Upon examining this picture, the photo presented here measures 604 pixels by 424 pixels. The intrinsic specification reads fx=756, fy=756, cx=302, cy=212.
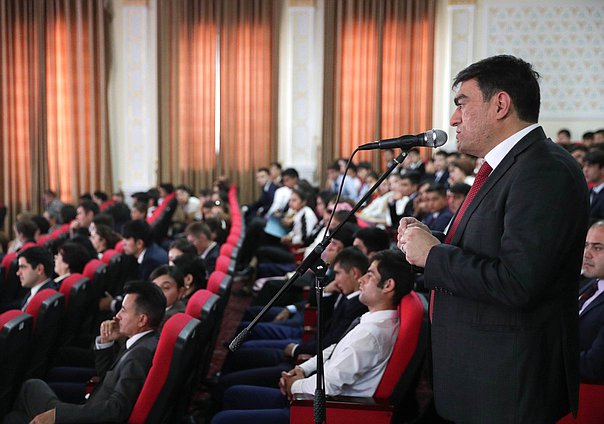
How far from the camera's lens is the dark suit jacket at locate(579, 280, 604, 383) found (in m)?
2.54

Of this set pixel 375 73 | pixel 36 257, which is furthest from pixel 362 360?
pixel 375 73

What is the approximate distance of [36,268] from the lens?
4.28 m

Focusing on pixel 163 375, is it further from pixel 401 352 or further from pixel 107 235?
pixel 107 235

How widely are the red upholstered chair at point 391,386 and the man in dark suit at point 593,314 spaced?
0.54 metres

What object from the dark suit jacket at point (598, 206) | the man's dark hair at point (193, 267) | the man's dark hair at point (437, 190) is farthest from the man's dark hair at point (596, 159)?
the man's dark hair at point (193, 267)

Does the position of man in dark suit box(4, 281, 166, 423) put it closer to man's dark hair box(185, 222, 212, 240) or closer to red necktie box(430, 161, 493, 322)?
red necktie box(430, 161, 493, 322)

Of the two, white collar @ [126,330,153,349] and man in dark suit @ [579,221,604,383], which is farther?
white collar @ [126,330,153,349]

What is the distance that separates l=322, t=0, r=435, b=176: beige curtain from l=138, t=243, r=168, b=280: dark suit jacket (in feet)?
20.0

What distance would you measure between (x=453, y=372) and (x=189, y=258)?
2641mm

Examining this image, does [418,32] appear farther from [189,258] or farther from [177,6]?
[189,258]

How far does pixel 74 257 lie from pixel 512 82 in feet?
11.7

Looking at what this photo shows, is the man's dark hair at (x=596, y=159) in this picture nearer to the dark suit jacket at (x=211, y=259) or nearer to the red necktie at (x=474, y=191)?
the dark suit jacket at (x=211, y=259)

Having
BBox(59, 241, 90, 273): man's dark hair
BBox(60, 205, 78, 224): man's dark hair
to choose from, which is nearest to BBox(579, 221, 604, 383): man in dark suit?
BBox(59, 241, 90, 273): man's dark hair

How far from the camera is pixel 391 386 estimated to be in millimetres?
2619
